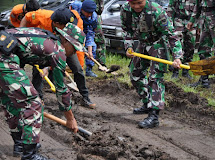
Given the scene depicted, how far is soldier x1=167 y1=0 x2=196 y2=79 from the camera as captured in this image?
23.5 ft

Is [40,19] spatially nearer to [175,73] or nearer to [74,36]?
[74,36]

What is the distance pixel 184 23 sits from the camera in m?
7.23

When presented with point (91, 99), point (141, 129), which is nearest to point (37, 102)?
point (141, 129)

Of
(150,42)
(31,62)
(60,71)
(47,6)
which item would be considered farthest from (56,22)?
(47,6)

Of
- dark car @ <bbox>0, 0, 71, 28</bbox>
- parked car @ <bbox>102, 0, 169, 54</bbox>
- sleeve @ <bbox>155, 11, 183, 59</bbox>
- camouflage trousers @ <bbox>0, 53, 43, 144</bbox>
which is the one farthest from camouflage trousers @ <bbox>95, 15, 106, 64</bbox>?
camouflage trousers @ <bbox>0, 53, 43, 144</bbox>

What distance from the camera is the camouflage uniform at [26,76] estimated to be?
3302 mm

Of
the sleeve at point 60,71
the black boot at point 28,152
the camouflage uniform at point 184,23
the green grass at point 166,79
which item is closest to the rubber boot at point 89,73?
the green grass at point 166,79

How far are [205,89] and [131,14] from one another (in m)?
A: 2.55

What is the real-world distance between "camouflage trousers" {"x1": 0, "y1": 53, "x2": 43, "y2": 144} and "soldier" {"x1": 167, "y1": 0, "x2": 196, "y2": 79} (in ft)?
14.6

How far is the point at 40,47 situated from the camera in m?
3.36

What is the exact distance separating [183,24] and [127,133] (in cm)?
339

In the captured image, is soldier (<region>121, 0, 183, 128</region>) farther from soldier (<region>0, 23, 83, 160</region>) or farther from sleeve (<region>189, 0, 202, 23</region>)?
sleeve (<region>189, 0, 202, 23</region>)

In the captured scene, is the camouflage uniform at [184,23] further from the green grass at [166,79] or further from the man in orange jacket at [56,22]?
the man in orange jacket at [56,22]

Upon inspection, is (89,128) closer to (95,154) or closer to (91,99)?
(95,154)
